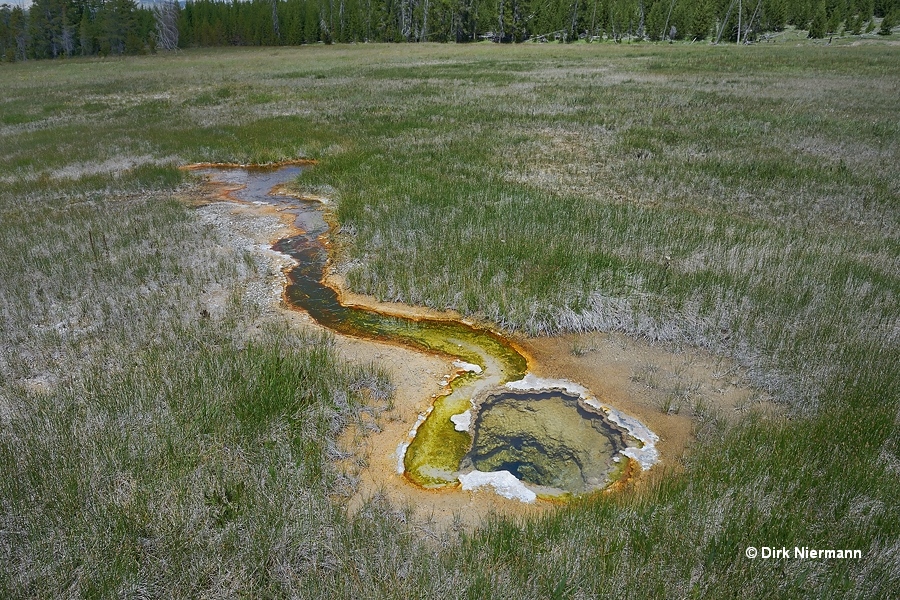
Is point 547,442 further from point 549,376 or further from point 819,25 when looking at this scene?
A: point 819,25

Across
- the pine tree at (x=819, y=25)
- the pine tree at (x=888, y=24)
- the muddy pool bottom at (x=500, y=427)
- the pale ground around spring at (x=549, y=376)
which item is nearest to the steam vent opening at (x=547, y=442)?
the muddy pool bottom at (x=500, y=427)

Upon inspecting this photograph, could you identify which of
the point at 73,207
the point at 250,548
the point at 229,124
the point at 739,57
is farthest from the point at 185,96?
the point at 739,57

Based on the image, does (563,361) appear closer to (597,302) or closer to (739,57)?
(597,302)

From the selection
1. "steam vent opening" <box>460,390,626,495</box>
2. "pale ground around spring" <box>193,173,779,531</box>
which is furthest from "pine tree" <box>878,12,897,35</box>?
"steam vent opening" <box>460,390,626,495</box>

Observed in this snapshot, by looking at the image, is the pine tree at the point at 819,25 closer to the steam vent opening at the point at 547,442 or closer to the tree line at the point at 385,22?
the tree line at the point at 385,22

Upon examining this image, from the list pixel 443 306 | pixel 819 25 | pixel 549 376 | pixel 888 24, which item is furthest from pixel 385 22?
pixel 549 376

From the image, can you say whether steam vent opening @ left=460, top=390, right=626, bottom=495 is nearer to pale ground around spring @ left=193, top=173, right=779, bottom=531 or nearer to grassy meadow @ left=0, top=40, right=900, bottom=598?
pale ground around spring @ left=193, top=173, right=779, bottom=531
